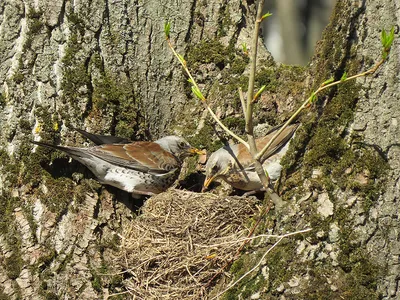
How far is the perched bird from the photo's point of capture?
6.24m

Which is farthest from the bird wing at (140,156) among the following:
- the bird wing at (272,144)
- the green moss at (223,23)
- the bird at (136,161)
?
the green moss at (223,23)

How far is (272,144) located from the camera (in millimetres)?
6258

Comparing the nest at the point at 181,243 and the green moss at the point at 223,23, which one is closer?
the nest at the point at 181,243

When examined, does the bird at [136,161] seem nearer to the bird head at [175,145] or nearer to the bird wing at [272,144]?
the bird head at [175,145]

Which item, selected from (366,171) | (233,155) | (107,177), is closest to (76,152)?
(107,177)

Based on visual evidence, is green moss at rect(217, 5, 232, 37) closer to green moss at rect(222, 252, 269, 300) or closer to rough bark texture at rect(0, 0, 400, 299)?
rough bark texture at rect(0, 0, 400, 299)

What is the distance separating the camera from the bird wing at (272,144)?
6.16 m

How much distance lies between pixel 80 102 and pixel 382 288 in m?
2.97

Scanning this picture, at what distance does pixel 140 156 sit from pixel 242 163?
1.05 metres

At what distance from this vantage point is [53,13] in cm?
553

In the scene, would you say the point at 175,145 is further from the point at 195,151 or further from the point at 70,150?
the point at 70,150

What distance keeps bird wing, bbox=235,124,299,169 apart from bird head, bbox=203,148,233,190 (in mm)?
213

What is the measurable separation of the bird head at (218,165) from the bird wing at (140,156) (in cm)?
40

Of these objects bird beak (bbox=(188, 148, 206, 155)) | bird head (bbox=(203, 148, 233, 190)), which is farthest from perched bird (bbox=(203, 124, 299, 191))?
bird beak (bbox=(188, 148, 206, 155))
